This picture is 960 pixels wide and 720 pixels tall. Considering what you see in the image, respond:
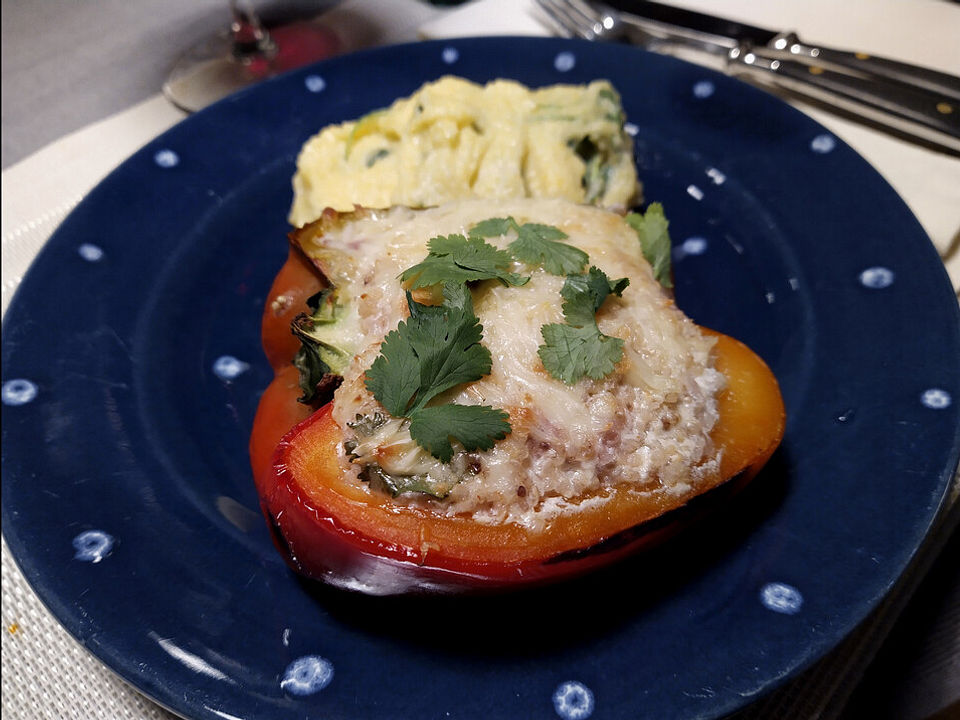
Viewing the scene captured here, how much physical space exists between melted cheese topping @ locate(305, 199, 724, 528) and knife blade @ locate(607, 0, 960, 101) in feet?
4.66

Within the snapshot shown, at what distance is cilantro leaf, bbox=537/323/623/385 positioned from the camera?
1.32 meters

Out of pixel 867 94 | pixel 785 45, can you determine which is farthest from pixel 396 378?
pixel 785 45

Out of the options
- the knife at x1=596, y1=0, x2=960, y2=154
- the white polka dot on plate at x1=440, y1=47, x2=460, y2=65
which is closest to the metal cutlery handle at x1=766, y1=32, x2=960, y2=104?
the knife at x1=596, y1=0, x2=960, y2=154

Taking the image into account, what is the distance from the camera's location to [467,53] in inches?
98.8

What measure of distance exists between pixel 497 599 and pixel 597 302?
1.88 ft

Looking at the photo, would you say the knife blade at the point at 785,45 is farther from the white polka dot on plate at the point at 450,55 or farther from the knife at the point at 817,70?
the white polka dot on plate at the point at 450,55

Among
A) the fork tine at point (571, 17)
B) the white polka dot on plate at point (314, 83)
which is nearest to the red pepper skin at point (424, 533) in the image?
the white polka dot on plate at point (314, 83)

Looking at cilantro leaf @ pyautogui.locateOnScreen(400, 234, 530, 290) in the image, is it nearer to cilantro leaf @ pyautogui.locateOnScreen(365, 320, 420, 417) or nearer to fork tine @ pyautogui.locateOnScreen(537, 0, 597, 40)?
cilantro leaf @ pyautogui.locateOnScreen(365, 320, 420, 417)

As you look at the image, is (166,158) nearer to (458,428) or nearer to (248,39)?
(248,39)

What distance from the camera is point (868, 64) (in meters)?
2.44

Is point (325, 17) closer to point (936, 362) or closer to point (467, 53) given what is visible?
point (467, 53)

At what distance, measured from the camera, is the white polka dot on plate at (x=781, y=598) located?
4.44 feet

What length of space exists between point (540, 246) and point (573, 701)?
0.82m

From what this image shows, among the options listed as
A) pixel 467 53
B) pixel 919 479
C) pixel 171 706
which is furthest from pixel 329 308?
pixel 467 53
